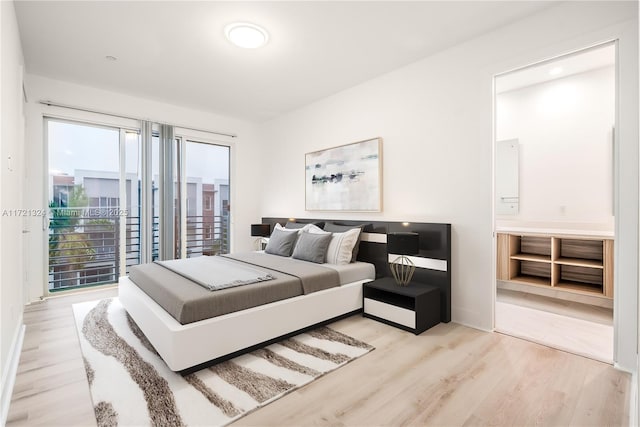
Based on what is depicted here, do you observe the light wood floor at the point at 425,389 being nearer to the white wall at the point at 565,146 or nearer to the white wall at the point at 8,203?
the white wall at the point at 8,203

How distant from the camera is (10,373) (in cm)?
206

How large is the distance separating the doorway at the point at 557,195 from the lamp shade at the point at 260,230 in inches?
136

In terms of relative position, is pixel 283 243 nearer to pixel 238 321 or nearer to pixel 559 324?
pixel 238 321

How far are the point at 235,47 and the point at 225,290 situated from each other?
2355 mm

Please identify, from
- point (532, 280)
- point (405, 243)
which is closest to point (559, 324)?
point (532, 280)

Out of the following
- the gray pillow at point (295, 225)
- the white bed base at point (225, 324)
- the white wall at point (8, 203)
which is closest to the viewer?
the white wall at point (8, 203)

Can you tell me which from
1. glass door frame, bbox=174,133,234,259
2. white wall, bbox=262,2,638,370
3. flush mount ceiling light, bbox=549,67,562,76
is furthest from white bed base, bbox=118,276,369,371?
flush mount ceiling light, bbox=549,67,562,76

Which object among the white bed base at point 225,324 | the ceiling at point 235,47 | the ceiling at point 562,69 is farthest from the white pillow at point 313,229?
the ceiling at point 562,69

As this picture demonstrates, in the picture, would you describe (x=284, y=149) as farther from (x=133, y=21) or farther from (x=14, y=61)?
(x=14, y=61)

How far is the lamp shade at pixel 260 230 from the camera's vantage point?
521cm

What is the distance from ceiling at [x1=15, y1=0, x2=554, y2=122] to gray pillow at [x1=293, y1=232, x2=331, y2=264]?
1.96 meters

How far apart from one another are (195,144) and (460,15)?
13.9ft

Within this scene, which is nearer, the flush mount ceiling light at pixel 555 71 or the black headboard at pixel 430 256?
the black headboard at pixel 430 256

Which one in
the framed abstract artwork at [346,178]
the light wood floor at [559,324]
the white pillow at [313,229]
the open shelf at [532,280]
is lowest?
the light wood floor at [559,324]
